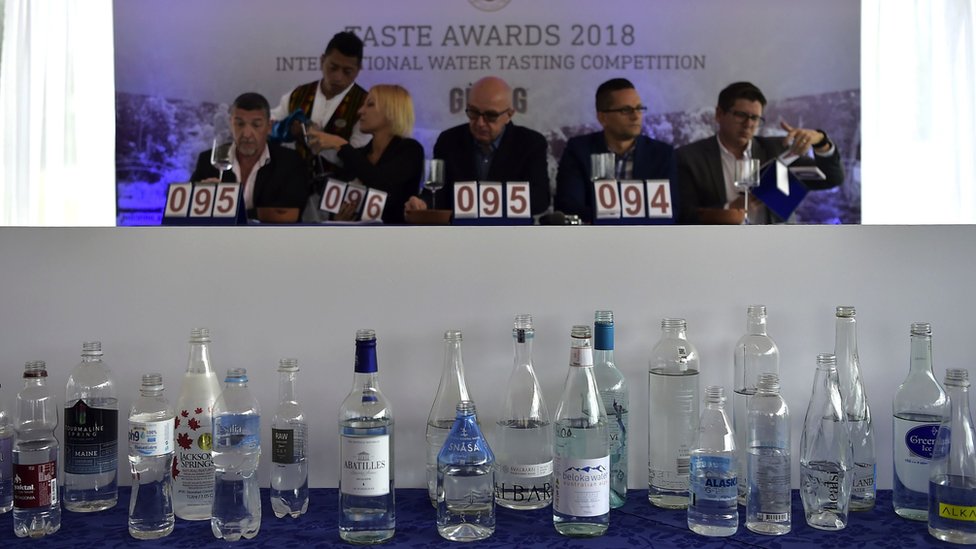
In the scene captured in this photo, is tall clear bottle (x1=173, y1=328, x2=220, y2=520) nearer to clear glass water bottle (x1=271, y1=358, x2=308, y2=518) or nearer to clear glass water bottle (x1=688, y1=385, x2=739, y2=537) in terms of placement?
clear glass water bottle (x1=271, y1=358, x2=308, y2=518)

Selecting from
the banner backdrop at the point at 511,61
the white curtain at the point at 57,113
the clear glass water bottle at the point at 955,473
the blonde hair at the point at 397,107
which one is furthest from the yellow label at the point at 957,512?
the white curtain at the point at 57,113

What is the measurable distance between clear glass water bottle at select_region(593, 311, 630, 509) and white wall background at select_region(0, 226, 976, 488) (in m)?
0.06

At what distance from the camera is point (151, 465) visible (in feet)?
3.61

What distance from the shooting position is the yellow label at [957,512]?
1.06 meters

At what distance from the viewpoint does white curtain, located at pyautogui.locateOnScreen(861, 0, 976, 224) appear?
3.44 meters

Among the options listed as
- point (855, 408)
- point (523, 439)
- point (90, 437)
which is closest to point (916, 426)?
point (855, 408)

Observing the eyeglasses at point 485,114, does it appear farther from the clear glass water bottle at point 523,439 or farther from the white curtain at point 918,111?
the clear glass water bottle at point 523,439

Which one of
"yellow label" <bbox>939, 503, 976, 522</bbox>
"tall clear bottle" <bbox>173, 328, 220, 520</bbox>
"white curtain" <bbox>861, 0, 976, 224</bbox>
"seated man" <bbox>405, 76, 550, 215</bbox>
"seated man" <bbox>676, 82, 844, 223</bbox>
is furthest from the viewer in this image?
"seated man" <bbox>676, 82, 844, 223</bbox>

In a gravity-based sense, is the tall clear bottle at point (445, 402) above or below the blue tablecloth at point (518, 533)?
above

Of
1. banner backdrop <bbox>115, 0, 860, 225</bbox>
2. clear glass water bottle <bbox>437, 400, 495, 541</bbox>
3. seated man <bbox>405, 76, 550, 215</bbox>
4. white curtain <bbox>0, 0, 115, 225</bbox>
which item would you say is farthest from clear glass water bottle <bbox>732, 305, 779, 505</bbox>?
white curtain <bbox>0, 0, 115, 225</bbox>

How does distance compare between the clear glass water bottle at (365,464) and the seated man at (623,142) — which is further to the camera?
the seated man at (623,142)

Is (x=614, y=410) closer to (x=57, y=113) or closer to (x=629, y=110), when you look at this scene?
(x=629, y=110)

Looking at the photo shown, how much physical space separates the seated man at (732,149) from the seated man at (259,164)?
168 centimetres

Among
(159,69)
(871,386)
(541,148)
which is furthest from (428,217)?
(159,69)
